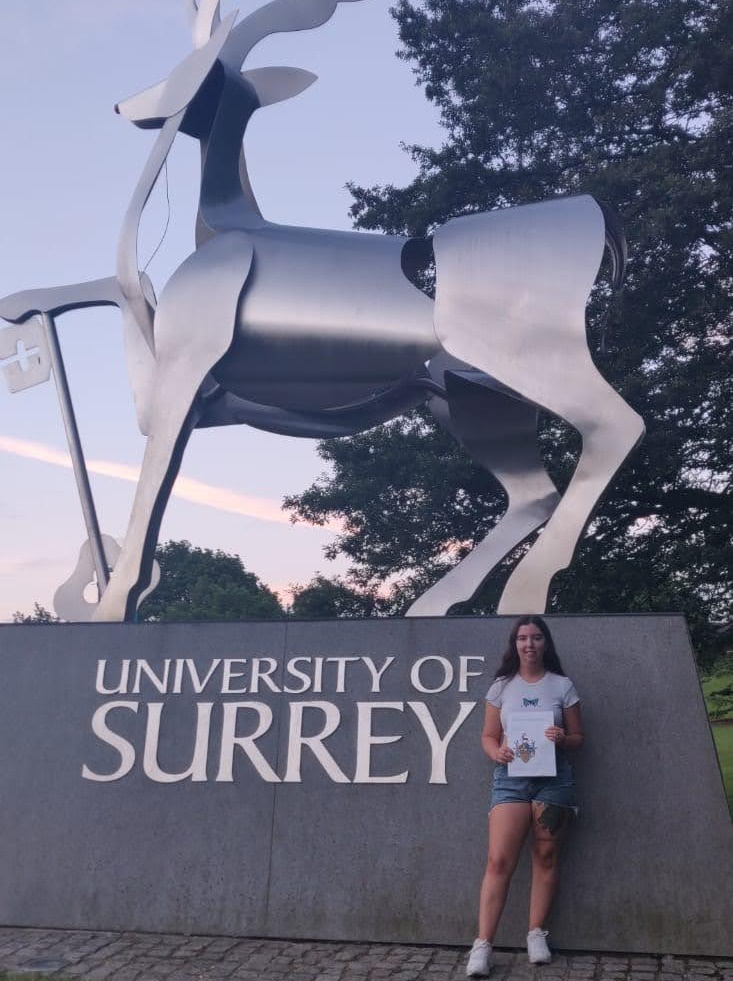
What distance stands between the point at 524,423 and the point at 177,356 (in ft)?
7.17

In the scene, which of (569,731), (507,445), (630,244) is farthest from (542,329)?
(630,244)

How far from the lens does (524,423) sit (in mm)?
6230

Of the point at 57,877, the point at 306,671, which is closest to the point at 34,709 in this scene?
the point at 57,877

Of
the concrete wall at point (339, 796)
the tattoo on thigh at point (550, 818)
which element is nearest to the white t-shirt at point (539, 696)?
the tattoo on thigh at point (550, 818)

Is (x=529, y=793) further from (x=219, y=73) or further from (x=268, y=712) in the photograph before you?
(x=219, y=73)

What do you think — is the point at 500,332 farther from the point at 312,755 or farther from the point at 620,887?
the point at 620,887

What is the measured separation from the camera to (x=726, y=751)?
51.3ft

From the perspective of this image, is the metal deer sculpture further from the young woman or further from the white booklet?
the white booklet

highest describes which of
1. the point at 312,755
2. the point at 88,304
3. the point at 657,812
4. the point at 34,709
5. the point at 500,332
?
the point at 88,304

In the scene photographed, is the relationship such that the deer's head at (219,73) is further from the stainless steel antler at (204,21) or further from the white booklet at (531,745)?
the white booklet at (531,745)

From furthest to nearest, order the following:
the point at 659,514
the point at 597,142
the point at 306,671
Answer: the point at 597,142 < the point at 659,514 < the point at 306,671

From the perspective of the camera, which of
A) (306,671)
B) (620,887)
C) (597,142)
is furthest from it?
(597,142)

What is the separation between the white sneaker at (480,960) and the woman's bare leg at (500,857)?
0.10 feet

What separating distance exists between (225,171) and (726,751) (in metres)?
12.8
